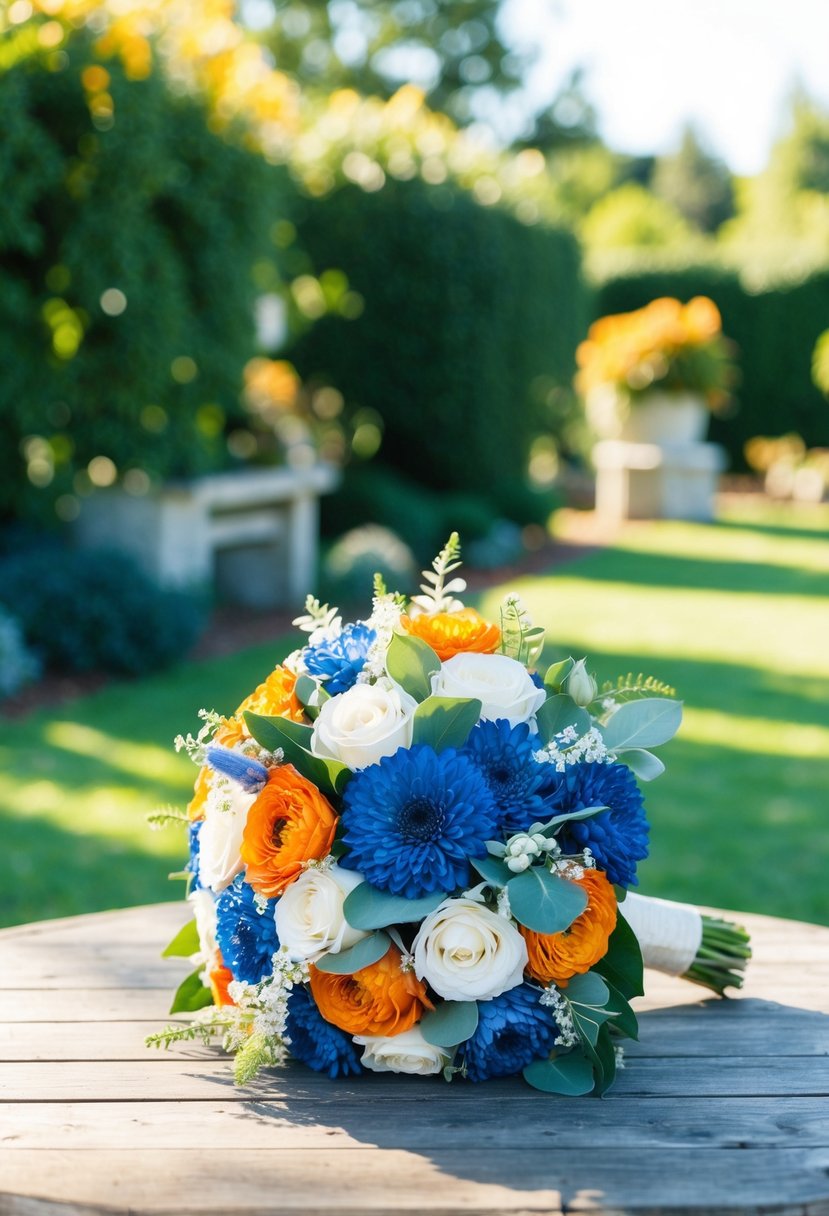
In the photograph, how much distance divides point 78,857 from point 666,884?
1888 millimetres

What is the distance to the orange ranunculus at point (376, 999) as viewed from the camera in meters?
1.58

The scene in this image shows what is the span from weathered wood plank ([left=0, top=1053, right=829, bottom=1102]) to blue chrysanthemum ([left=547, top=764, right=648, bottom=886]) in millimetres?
255

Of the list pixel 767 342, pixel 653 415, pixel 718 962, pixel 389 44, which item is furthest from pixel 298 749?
pixel 389 44

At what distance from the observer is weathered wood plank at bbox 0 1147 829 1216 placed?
1.30 m

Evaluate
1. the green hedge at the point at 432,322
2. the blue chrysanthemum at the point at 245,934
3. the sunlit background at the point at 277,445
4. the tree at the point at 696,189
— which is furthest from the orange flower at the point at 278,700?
the tree at the point at 696,189

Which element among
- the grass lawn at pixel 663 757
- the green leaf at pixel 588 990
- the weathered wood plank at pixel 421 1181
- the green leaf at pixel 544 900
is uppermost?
the green leaf at pixel 544 900

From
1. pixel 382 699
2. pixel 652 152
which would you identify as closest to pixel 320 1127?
pixel 382 699

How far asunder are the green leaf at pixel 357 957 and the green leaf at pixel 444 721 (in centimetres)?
25

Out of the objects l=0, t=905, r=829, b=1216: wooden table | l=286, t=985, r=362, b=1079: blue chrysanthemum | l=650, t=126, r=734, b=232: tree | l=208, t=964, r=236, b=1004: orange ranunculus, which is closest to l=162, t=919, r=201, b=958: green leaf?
l=0, t=905, r=829, b=1216: wooden table

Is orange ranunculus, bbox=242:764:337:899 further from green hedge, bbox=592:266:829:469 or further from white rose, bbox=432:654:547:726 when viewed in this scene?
green hedge, bbox=592:266:829:469

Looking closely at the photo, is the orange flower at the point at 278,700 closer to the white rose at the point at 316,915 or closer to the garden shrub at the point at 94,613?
the white rose at the point at 316,915

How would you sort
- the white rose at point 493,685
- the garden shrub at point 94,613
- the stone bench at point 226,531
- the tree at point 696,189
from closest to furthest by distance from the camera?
the white rose at point 493,685 → the garden shrub at point 94,613 → the stone bench at point 226,531 → the tree at point 696,189

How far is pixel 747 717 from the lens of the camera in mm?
6027

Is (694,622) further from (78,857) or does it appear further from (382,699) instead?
(382,699)
